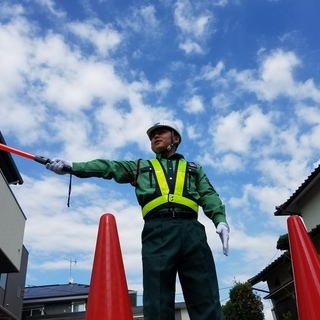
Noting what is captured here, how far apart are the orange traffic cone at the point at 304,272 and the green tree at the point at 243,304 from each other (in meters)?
16.4

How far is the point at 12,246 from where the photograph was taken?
1373 cm

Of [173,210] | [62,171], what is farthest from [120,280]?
[62,171]

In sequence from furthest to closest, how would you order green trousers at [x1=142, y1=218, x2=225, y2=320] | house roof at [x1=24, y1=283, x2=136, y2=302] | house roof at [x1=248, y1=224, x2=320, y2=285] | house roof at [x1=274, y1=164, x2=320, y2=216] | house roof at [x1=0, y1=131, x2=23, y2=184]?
house roof at [x1=24, y1=283, x2=136, y2=302] < house roof at [x1=0, y1=131, x2=23, y2=184] < house roof at [x1=274, y1=164, x2=320, y2=216] < house roof at [x1=248, y1=224, x2=320, y2=285] < green trousers at [x1=142, y1=218, x2=225, y2=320]

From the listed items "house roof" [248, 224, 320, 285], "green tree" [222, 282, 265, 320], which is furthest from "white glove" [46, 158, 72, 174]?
"green tree" [222, 282, 265, 320]

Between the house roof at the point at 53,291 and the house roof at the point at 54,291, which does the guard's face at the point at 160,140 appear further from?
→ the house roof at the point at 53,291

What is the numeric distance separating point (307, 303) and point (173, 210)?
1.12 metres

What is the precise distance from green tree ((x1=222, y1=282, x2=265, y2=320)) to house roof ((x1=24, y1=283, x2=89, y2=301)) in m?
12.5

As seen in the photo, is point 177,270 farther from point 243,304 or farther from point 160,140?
point 243,304

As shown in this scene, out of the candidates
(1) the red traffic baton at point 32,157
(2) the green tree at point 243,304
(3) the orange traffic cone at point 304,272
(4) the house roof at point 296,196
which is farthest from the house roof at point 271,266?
(1) the red traffic baton at point 32,157

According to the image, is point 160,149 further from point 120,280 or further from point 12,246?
point 12,246

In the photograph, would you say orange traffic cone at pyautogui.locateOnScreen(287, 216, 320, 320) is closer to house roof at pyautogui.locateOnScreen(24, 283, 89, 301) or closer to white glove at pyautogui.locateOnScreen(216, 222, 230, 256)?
white glove at pyautogui.locateOnScreen(216, 222, 230, 256)

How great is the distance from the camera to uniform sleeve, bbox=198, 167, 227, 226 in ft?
10.5

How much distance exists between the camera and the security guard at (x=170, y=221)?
271cm

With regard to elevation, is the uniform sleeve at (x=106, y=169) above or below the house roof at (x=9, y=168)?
below
